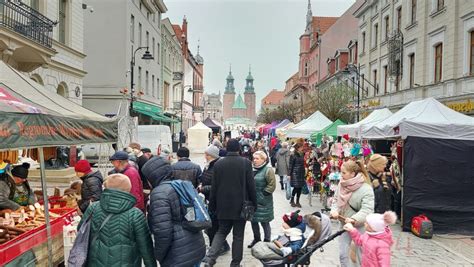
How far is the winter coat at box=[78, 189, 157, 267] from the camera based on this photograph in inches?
159

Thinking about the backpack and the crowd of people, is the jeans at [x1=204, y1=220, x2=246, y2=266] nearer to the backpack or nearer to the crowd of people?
the crowd of people

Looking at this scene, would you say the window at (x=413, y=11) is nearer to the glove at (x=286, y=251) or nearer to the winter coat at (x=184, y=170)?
the winter coat at (x=184, y=170)

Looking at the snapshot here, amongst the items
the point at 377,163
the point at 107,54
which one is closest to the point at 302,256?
the point at 377,163

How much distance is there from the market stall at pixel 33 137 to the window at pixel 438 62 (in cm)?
1951

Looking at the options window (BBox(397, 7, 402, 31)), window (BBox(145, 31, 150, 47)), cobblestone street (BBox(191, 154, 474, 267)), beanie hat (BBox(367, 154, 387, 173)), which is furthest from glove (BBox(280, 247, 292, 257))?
window (BBox(145, 31, 150, 47))

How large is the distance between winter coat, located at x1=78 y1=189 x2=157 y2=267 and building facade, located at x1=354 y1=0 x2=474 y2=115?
17478mm

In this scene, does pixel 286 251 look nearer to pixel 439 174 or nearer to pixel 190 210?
pixel 190 210

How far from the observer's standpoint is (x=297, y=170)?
474 inches

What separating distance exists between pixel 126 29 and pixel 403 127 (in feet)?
81.0

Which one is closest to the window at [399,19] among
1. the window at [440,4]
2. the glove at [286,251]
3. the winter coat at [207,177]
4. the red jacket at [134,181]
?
the window at [440,4]

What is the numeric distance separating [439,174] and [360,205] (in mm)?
5138

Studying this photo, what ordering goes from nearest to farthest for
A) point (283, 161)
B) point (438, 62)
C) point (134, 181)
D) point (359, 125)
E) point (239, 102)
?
point (134, 181) < point (283, 161) < point (359, 125) < point (438, 62) < point (239, 102)

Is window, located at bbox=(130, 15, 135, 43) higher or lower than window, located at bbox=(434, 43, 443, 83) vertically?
higher

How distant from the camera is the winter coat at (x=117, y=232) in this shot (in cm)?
405
